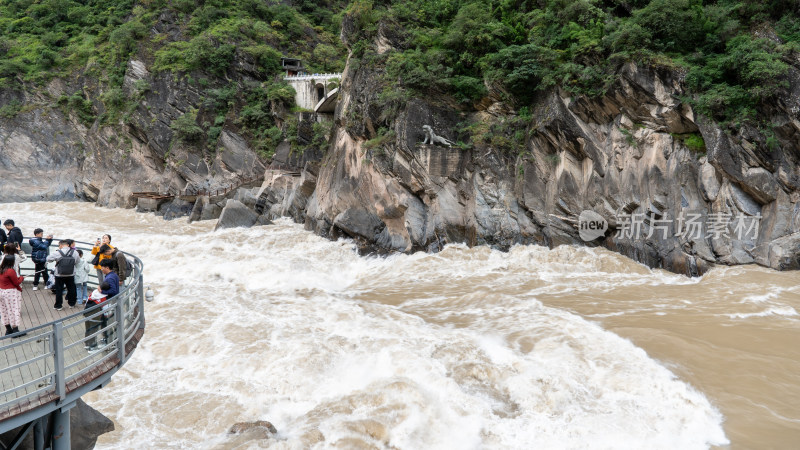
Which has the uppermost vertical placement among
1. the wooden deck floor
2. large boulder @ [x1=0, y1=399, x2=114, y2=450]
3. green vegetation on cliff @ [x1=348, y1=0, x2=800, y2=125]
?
green vegetation on cliff @ [x1=348, y1=0, x2=800, y2=125]

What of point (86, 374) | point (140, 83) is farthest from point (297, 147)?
point (86, 374)

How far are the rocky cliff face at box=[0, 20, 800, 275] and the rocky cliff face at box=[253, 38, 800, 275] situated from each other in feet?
0.13

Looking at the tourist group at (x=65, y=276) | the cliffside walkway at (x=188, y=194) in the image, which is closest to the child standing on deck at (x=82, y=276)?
the tourist group at (x=65, y=276)

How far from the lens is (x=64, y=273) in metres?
6.77

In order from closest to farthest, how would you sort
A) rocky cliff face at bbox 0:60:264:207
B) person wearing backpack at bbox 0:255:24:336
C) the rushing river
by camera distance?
person wearing backpack at bbox 0:255:24:336, the rushing river, rocky cliff face at bbox 0:60:264:207

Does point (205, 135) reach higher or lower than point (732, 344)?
higher

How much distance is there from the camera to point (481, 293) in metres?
12.8

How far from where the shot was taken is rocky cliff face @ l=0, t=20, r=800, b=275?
13.1 meters

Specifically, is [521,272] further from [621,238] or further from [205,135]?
[205,135]

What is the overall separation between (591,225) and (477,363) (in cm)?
962

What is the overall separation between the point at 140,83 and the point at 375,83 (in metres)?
21.7

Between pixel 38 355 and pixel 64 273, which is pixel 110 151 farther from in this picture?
pixel 38 355

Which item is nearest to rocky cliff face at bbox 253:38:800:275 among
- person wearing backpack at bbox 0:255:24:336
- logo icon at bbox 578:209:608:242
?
logo icon at bbox 578:209:608:242

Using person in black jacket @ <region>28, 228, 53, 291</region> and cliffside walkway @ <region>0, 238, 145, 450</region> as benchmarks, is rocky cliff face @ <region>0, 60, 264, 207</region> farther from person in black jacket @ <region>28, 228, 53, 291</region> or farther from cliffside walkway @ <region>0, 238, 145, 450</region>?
cliffside walkway @ <region>0, 238, 145, 450</region>
